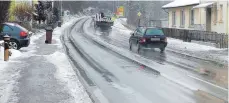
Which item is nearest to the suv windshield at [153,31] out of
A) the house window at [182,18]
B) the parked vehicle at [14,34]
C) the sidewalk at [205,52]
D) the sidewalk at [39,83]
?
the sidewalk at [205,52]

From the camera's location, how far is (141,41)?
22.8m

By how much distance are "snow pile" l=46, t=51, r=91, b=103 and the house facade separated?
17239 mm

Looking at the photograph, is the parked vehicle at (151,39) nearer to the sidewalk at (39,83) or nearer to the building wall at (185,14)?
the sidewalk at (39,83)

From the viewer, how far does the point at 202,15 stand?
112 feet

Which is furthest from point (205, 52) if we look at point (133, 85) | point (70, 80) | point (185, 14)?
point (185, 14)

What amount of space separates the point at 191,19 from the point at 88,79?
26988 millimetres

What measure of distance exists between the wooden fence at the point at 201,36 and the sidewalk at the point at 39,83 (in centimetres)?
1254

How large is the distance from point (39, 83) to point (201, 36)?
2068cm

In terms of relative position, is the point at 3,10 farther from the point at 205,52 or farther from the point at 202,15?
the point at 202,15

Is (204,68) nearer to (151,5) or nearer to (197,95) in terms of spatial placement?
(197,95)

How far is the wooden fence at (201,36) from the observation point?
24.8 m

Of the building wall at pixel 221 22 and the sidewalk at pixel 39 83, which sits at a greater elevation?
the building wall at pixel 221 22

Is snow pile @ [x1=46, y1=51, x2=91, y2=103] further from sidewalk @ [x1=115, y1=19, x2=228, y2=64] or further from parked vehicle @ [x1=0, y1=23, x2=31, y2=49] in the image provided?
sidewalk @ [x1=115, y1=19, x2=228, y2=64]

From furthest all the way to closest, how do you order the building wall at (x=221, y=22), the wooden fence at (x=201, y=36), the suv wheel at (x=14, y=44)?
1. the building wall at (x=221, y=22)
2. the wooden fence at (x=201, y=36)
3. the suv wheel at (x=14, y=44)
